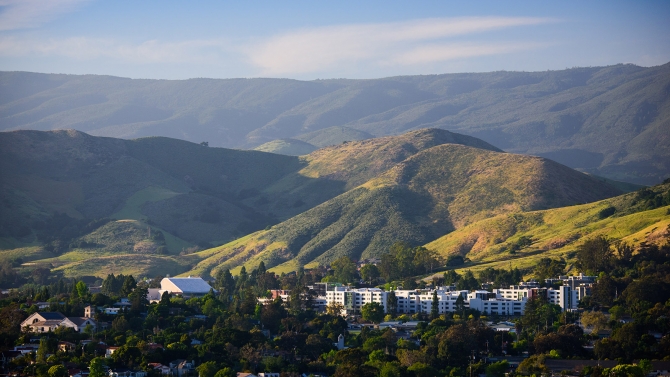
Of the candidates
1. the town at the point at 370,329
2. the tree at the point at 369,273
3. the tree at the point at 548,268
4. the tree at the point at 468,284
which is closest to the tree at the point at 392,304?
the town at the point at 370,329

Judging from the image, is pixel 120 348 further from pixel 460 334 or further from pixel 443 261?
pixel 443 261

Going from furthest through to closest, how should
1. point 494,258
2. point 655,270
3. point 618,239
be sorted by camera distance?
point 494,258 < point 618,239 < point 655,270

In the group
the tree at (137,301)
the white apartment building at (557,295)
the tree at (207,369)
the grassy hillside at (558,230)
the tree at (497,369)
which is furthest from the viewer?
the grassy hillside at (558,230)

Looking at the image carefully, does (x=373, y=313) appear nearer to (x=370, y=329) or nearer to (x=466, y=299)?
(x=370, y=329)

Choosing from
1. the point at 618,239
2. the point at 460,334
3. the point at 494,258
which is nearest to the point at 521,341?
the point at 460,334

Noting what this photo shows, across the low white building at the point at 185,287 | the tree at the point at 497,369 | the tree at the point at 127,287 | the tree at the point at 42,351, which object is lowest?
the tree at the point at 497,369

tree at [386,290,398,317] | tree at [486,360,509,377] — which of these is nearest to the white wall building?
tree at [386,290,398,317]

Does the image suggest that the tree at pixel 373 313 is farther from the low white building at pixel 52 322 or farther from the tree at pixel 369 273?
the tree at pixel 369 273
